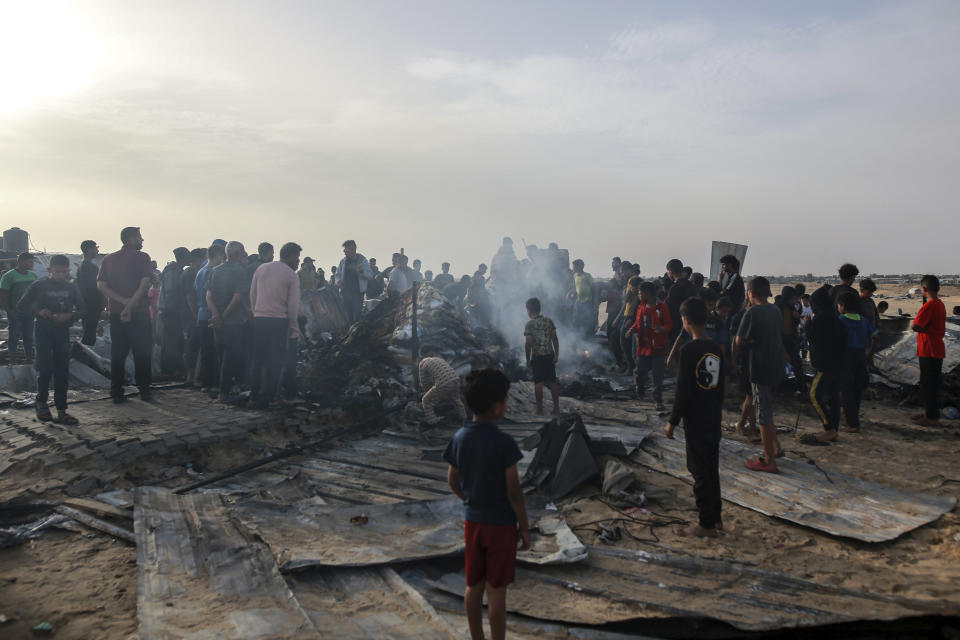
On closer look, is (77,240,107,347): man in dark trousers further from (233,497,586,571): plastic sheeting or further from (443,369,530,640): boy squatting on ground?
(443,369,530,640): boy squatting on ground

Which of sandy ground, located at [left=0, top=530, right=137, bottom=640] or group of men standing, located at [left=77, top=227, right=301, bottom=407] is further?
group of men standing, located at [left=77, top=227, right=301, bottom=407]

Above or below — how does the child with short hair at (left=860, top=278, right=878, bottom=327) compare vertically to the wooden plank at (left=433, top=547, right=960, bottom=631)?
above

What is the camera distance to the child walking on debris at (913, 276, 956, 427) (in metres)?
7.88

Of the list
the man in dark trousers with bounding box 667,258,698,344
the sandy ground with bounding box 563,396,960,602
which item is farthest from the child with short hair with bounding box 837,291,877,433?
the man in dark trousers with bounding box 667,258,698,344

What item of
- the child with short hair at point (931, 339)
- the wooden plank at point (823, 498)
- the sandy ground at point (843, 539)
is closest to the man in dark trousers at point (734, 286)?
the child with short hair at point (931, 339)

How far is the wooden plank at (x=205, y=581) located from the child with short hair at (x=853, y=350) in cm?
729

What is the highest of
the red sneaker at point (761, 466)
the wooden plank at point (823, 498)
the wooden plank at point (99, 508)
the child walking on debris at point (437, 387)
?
the child walking on debris at point (437, 387)

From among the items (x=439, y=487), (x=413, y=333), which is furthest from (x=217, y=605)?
(x=413, y=333)

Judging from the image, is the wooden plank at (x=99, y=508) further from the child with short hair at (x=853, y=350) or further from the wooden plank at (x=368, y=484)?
the child with short hair at (x=853, y=350)

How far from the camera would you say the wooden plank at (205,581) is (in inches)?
125

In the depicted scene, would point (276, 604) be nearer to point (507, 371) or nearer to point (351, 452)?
point (351, 452)

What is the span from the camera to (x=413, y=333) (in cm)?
1049

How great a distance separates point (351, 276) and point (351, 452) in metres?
6.04

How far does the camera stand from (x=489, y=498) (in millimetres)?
2955
